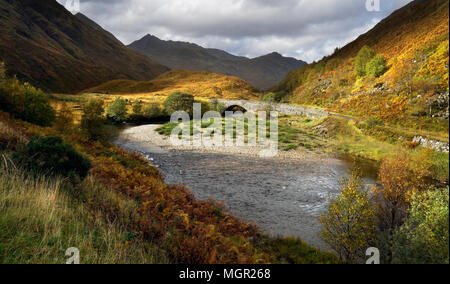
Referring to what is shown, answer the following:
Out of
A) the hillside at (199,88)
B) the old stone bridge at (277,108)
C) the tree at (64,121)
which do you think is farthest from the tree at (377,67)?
the hillside at (199,88)

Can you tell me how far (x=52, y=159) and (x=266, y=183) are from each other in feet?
42.5

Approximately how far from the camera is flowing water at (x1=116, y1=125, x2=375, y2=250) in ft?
37.4

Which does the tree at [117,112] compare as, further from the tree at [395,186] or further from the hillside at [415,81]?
the tree at [395,186]

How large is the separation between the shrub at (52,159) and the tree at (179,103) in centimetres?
4372

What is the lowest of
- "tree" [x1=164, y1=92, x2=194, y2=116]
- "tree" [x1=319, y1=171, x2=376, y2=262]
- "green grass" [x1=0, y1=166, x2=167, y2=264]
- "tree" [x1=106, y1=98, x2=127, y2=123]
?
"tree" [x1=319, y1=171, x2=376, y2=262]

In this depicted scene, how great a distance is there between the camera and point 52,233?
14.6 ft

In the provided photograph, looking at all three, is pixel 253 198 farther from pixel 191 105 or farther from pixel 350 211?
pixel 191 105

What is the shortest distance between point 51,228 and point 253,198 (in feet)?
36.0

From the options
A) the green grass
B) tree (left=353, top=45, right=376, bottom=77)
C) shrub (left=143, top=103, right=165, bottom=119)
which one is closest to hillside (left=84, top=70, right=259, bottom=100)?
shrub (left=143, top=103, right=165, bottom=119)

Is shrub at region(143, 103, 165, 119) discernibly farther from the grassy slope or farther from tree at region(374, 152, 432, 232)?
tree at region(374, 152, 432, 232)

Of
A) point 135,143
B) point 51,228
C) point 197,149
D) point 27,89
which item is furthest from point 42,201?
point 135,143

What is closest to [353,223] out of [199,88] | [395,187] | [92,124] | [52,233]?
[395,187]

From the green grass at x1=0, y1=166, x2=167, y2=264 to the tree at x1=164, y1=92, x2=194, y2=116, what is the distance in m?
46.5
